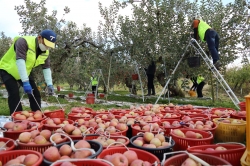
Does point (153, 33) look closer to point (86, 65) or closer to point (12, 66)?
point (86, 65)

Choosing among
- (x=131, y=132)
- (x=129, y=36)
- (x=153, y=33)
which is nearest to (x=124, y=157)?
(x=131, y=132)

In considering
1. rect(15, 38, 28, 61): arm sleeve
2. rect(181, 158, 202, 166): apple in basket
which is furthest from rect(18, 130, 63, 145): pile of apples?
rect(15, 38, 28, 61): arm sleeve

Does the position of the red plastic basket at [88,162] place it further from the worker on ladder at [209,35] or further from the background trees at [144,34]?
the background trees at [144,34]

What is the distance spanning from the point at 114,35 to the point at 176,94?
4.69 meters

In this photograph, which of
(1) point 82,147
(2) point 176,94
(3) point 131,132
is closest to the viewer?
(1) point 82,147

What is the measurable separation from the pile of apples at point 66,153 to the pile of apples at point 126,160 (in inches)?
8.1

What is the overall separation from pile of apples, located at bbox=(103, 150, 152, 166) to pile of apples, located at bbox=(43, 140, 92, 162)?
0.20 m

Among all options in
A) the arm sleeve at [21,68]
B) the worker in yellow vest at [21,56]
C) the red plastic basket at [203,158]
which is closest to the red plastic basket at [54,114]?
the worker in yellow vest at [21,56]

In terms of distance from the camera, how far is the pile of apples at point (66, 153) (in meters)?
1.83

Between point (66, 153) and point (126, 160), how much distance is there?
540mm

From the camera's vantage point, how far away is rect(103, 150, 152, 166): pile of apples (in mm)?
1736

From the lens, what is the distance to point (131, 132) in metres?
3.30

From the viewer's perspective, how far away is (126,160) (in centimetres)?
179

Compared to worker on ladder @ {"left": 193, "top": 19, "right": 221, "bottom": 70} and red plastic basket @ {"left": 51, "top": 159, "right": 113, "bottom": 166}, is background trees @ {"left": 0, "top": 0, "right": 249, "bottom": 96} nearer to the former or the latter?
worker on ladder @ {"left": 193, "top": 19, "right": 221, "bottom": 70}
